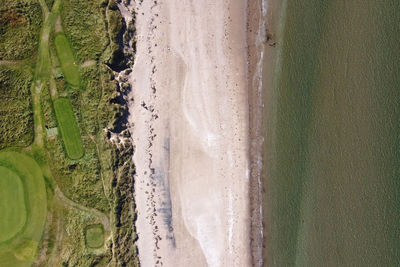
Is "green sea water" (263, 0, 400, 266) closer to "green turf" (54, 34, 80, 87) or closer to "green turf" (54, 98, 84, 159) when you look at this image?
"green turf" (54, 98, 84, 159)

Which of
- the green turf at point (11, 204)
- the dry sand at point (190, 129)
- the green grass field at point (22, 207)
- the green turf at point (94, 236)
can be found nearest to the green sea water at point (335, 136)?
the dry sand at point (190, 129)

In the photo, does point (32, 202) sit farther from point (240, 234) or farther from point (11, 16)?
point (240, 234)

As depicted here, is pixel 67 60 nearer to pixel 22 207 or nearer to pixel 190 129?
pixel 190 129

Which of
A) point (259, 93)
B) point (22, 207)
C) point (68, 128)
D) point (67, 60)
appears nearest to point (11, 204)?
point (22, 207)

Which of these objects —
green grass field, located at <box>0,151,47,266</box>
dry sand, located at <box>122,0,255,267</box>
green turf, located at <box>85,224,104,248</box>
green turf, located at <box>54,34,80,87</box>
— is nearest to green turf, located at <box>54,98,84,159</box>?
green turf, located at <box>54,34,80,87</box>

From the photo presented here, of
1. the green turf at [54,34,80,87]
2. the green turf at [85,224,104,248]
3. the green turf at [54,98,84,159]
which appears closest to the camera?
the green turf at [54,34,80,87]

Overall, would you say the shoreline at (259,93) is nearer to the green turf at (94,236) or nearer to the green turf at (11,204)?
the green turf at (94,236)
